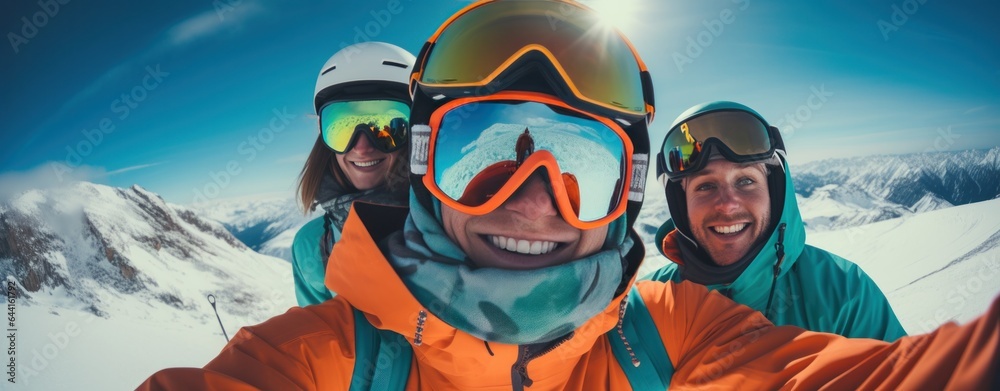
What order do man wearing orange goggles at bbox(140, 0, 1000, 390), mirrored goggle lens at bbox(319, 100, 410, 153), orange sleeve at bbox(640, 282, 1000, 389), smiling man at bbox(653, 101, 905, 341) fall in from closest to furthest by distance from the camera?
1. orange sleeve at bbox(640, 282, 1000, 389)
2. man wearing orange goggles at bbox(140, 0, 1000, 390)
3. smiling man at bbox(653, 101, 905, 341)
4. mirrored goggle lens at bbox(319, 100, 410, 153)

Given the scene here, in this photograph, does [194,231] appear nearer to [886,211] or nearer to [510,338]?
[510,338]

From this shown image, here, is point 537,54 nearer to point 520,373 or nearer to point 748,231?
point 520,373

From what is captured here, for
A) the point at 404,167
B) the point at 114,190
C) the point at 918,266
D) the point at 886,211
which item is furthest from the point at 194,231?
the point at 886,211

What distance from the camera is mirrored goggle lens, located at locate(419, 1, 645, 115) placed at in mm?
1595

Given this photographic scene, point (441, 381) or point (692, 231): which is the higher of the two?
point (692, 231)

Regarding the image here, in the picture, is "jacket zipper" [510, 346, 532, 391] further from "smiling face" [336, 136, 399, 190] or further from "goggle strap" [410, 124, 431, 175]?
"smiling face" [336, 136, 399, 190]

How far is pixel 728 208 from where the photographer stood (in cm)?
320

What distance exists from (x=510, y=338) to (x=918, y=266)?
720 inches

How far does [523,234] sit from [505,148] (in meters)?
0.34

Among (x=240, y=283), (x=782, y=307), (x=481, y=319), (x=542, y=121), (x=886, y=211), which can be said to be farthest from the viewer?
(x=886, y=211)

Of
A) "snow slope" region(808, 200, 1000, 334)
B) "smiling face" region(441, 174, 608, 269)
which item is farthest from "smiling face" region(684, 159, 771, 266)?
"snow slope" region(808, 200, 1000, 334)

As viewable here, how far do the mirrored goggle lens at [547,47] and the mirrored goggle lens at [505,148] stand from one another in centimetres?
14

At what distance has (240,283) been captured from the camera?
81.4ft

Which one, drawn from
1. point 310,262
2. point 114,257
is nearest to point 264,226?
point 114,257
